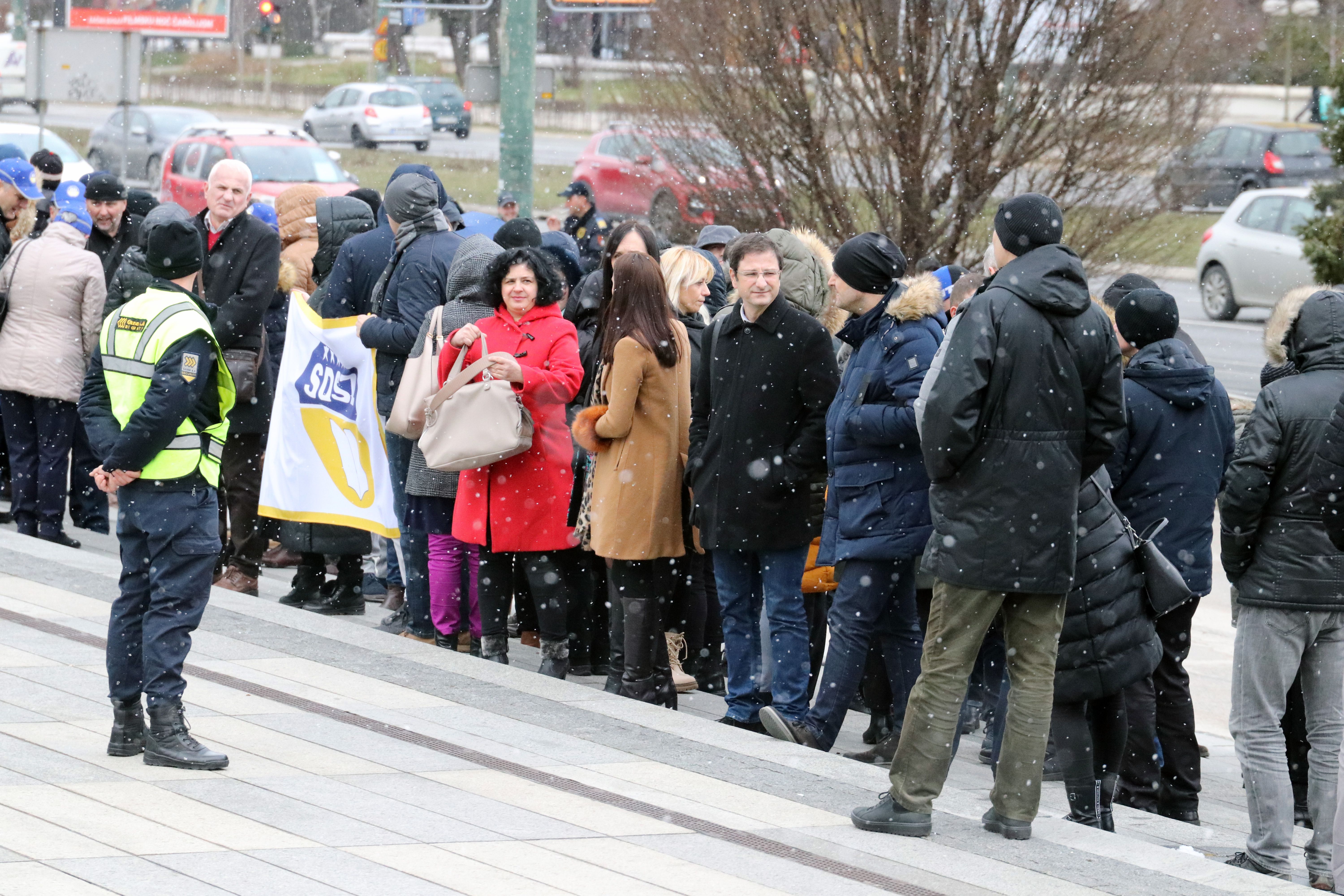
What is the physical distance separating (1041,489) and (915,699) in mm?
746

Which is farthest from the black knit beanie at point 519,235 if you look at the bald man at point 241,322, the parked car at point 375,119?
the parked car at point 375,119

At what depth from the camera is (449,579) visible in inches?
301

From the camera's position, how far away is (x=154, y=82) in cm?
5981

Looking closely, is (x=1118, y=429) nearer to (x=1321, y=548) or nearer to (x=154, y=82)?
(x=1321, y=548)

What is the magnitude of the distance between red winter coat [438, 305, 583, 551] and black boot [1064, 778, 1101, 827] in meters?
2.45

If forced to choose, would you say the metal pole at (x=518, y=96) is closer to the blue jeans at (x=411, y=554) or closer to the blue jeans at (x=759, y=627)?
the blue jeans at (x=411, y=554)

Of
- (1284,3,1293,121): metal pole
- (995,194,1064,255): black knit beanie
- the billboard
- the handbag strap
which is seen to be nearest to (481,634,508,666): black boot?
the handbag strap

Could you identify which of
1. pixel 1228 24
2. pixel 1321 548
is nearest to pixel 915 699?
pixel 1321 548

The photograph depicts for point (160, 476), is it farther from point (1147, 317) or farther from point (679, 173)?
point (679, 173)

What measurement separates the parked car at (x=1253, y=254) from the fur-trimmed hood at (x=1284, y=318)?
15518mm

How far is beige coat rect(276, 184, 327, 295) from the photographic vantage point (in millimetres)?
9516

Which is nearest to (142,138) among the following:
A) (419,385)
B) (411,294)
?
(411,294)

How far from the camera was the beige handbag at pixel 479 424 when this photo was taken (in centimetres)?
706

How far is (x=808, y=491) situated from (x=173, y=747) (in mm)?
2510
